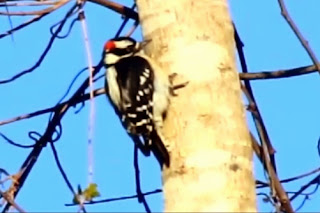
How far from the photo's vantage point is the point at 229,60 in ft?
9.16

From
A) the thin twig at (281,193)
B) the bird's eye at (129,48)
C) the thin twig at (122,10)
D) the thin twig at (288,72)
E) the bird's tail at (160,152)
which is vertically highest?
the thin twig at (122,10)

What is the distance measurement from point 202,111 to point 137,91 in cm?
49

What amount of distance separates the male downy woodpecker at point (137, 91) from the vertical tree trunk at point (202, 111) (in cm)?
4

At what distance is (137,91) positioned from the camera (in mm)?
3104

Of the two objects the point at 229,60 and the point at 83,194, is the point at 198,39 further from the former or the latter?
the point at 83,194

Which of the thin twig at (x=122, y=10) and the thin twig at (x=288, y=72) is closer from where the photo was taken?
the thin twig at (x=288, y=72)

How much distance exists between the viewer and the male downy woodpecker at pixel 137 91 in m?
2.81

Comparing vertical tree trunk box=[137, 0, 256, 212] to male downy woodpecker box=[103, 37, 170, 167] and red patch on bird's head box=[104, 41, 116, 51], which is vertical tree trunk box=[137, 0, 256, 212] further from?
red patch on bird's head box=[104, 41, 116, 51]

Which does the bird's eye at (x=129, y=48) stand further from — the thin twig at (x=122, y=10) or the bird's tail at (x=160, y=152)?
the bird's tail at (x=160, y=152)

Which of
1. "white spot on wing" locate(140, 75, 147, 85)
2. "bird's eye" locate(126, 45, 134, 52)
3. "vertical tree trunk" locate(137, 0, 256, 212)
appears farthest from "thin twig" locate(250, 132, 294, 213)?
"bird's eye" locate(126, 45, 134, 52)

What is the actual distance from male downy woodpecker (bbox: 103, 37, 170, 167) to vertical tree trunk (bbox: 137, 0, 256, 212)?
0.04m

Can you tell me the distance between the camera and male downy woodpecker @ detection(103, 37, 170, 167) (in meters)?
2.81

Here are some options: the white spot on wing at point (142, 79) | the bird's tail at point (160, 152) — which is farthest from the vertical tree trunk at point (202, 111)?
the white spot on wing at point (142, 79)

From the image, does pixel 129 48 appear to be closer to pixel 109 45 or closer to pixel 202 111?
pixel 109 45
